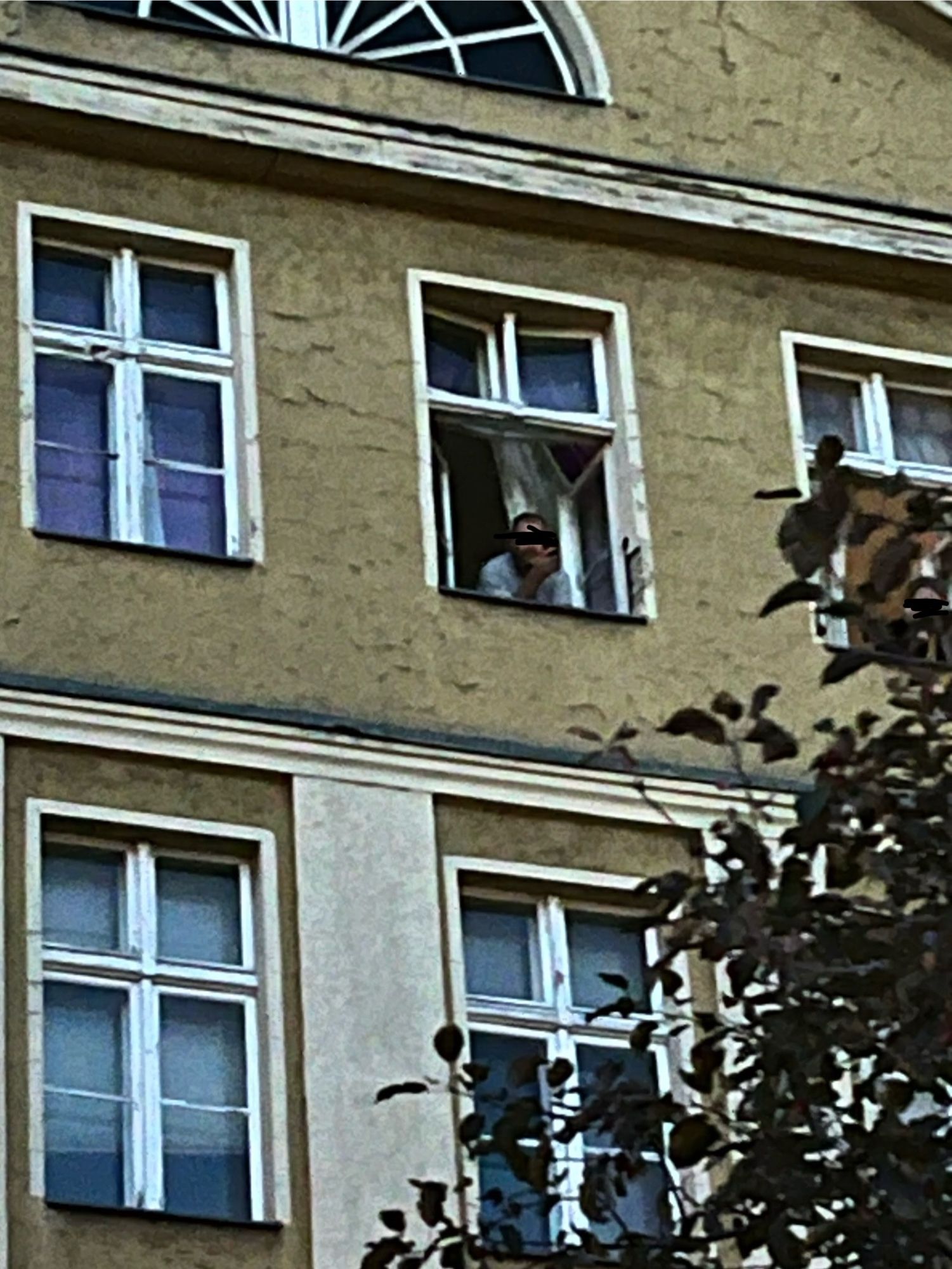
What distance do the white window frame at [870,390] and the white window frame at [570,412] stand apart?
0.75 meters

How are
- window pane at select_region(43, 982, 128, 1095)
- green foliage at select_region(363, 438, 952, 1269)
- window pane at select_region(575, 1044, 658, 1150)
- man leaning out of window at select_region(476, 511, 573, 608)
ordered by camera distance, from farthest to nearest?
1. man leaning out of window at select_region(476, 511, 573, 608)
2. window pane at select_region(575, 1044, 658, 1150)
3. window pane at select_region(43, 982, 128, 1095)
4. green foliage at select_region(363, 438, 952, 1269)

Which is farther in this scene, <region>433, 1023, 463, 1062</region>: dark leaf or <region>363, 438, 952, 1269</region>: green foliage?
<region>433, 1023, 463, 1062</region>: dark leaf

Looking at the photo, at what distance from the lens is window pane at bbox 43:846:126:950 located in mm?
16047

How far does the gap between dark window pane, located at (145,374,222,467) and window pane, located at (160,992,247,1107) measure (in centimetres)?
246

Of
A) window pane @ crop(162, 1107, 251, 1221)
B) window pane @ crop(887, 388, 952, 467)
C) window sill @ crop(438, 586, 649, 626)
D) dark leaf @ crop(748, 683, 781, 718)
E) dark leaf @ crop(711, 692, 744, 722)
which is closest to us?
dark leaf @ crop(748, 683, 781, 718)

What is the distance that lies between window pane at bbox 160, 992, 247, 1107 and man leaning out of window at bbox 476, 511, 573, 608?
236cm

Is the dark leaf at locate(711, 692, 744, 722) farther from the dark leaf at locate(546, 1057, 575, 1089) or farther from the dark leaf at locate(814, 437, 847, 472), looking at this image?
the dark leaf at locate(546, 1057, 575, 1089)

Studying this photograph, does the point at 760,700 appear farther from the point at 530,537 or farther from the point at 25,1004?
the point at 530,537

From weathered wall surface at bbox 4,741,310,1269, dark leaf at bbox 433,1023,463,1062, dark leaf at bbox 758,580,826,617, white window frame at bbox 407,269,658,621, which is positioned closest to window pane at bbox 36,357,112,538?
weathered wall surface at bbox 4,741,310,1269

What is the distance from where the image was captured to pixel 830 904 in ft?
38.2

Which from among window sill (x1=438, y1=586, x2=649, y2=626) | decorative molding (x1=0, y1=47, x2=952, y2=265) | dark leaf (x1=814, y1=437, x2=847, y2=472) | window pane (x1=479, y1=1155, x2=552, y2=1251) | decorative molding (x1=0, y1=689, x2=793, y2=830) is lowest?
window pane (x1=479, y1=1155, x2=552, y2=1251)

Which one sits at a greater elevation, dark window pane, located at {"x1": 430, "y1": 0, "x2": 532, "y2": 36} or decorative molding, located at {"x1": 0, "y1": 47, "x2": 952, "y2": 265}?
dark window pane, located at {"x1": 430, "y1": 0, "x2": 532, "y2": 36}

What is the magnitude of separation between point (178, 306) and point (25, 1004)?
3.41 meters

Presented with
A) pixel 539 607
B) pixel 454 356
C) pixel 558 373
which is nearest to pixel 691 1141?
pixel 539 607
